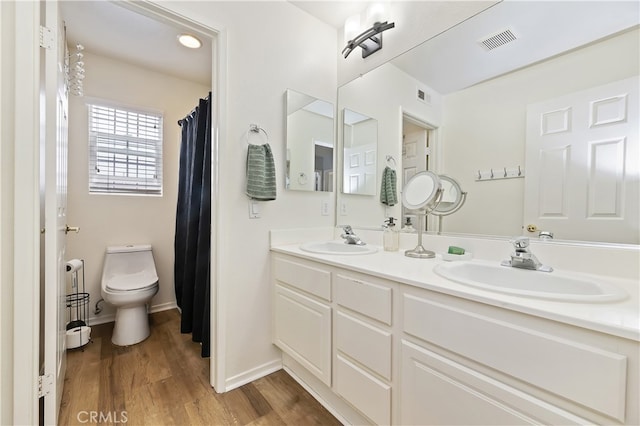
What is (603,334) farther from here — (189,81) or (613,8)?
(189,81)

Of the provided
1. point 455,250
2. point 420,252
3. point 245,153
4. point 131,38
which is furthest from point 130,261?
point 455,250

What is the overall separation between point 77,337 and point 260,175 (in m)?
1.76

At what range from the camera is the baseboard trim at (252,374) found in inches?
63.4

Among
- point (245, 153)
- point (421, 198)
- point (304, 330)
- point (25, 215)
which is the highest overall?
point (245, 153)

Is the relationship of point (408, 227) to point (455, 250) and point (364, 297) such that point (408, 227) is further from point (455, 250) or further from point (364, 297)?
point (364, 297)

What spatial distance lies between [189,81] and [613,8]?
10.3ft

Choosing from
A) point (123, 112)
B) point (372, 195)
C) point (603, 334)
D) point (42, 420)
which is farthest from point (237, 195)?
point (123, 112)

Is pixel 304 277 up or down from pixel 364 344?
up

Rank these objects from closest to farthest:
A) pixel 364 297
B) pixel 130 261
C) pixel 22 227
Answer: pixel 22 227 → pixel 364 297 → pixel 130 261

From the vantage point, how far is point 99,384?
161 centimetres

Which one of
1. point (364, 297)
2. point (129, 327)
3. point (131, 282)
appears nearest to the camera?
point (364, 297)

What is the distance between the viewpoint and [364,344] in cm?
115

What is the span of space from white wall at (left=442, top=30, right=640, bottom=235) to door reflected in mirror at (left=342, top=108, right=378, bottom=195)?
1.82 ft

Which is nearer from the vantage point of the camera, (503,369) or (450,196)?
(503,369)
